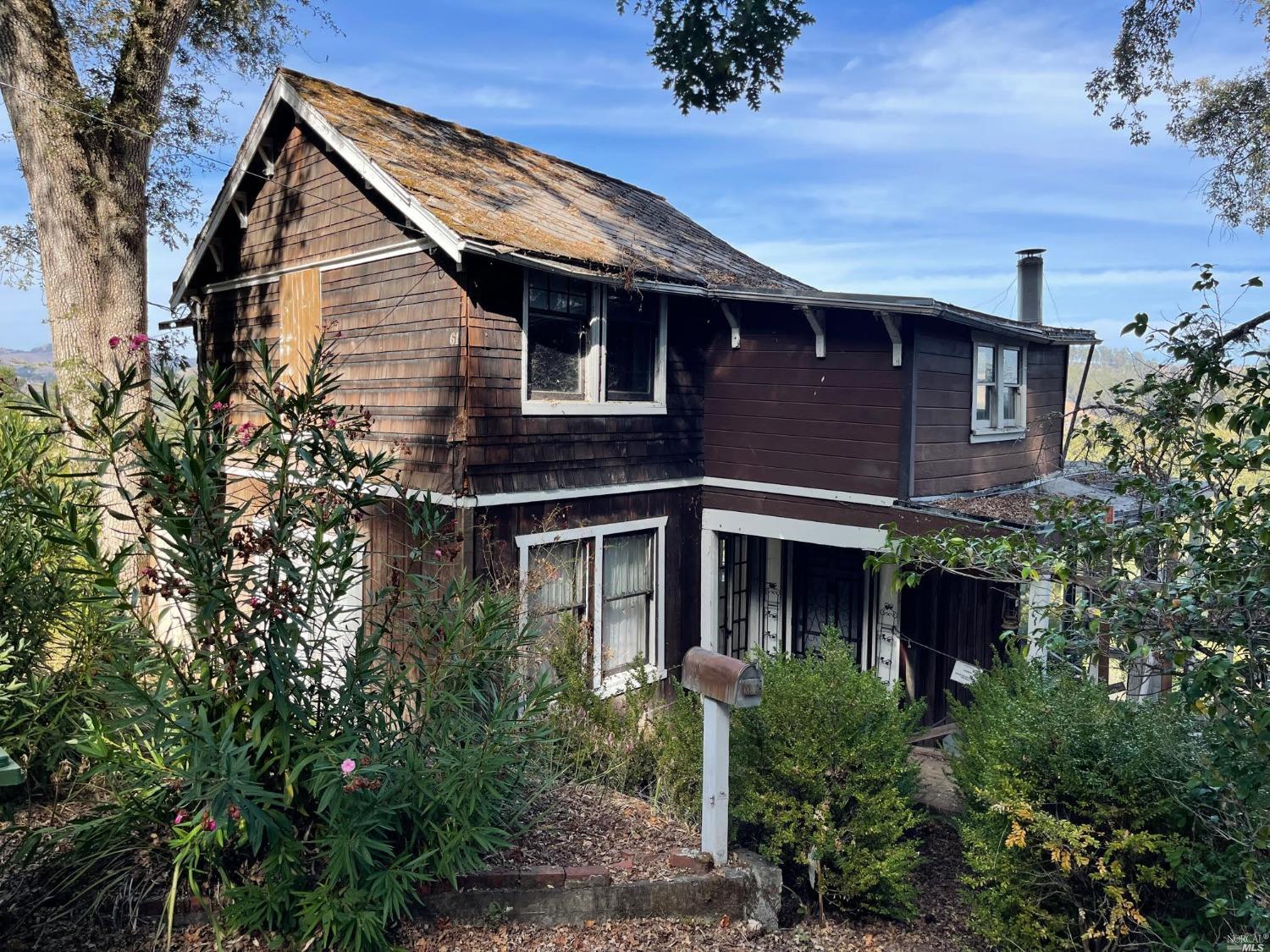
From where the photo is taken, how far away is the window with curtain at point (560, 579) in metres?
8.56

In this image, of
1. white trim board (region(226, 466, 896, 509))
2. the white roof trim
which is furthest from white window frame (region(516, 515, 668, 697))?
the white roof trim

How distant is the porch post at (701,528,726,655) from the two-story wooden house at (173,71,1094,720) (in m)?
0.05

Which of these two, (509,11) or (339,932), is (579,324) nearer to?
(509,11)

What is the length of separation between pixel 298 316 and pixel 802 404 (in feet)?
21.4

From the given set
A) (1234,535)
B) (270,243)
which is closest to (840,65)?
(270,243)

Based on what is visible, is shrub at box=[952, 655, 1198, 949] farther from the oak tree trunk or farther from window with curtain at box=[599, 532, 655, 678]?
the oak tree trunk

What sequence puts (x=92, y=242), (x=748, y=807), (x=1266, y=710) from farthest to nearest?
(x=92, y=242), (x=748, y=807), (x=1266, y=710)

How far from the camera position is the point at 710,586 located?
10.7 m

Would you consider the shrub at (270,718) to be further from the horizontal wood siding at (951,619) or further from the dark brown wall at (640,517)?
the horizontal wood siding at (951,619)

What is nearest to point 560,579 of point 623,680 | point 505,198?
point 623,680

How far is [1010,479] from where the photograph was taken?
1152 centimetres

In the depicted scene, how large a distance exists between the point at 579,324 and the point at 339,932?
6.48m

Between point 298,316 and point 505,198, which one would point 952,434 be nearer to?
point 505,198

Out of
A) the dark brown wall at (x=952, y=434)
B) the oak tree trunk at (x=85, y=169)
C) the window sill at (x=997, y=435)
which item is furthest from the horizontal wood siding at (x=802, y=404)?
the oak tree trunk at (x=85, y=169)
